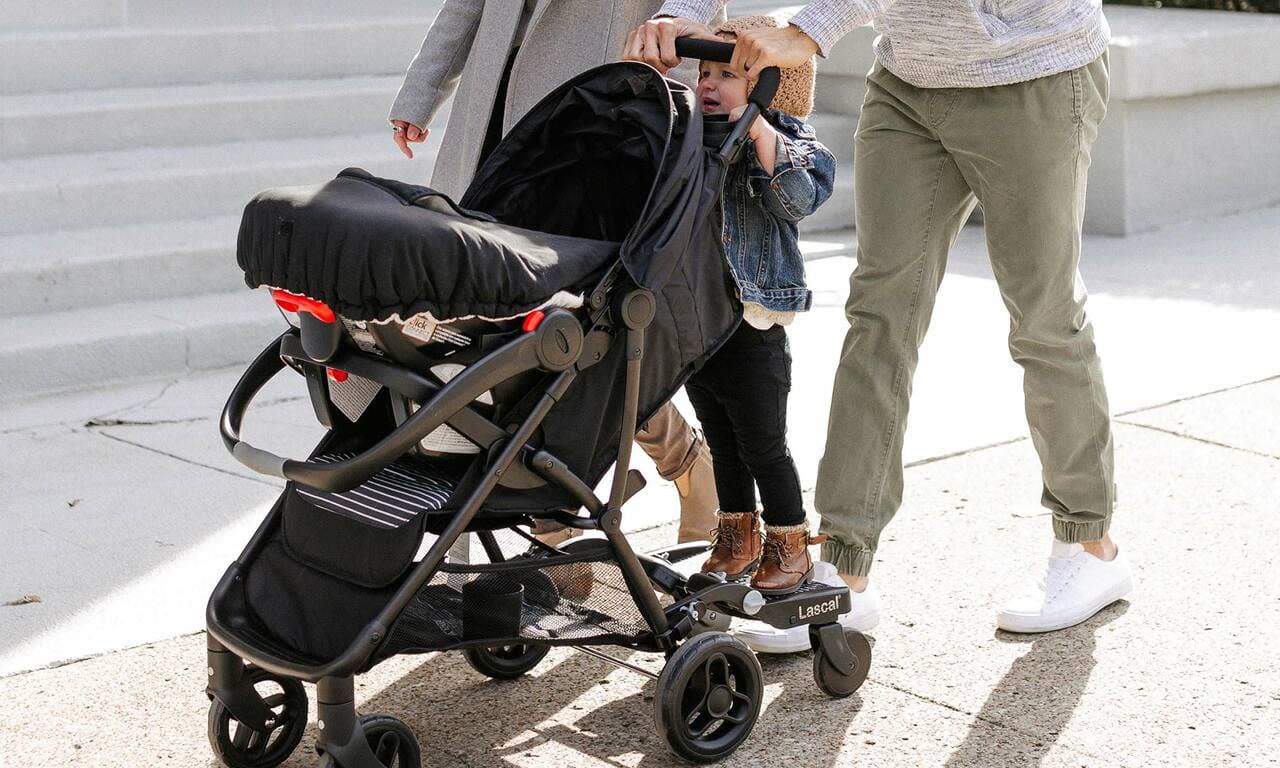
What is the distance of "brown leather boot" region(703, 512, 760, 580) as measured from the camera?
Answer: 3.43 meters

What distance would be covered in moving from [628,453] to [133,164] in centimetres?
437

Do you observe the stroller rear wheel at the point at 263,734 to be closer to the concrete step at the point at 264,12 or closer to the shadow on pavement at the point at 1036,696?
the shadow on pavement at the point at 1036,696

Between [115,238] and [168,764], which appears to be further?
[115,238]

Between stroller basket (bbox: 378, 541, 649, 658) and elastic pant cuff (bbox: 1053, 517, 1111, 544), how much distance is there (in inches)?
46.0

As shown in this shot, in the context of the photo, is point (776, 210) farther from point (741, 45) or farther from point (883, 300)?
point (883, 300)

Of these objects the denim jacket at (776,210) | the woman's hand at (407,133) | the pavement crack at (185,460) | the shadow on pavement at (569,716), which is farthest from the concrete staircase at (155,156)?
the denim jacket at (776,210)

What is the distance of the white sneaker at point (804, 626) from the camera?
3406 millimetres

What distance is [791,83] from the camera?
320 centimetres

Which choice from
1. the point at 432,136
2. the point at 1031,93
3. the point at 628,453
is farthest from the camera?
the point at 432,136

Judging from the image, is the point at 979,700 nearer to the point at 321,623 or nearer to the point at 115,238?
the point at 321,623

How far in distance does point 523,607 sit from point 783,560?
24.9 inches

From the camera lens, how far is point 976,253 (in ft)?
25.7

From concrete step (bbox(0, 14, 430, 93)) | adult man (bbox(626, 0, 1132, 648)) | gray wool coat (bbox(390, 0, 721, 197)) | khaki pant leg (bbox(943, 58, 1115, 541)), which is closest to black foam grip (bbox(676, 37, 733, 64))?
adult man (bbox(626, 0, 1132, 648))

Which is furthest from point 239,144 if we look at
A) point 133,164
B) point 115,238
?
point 115,238
